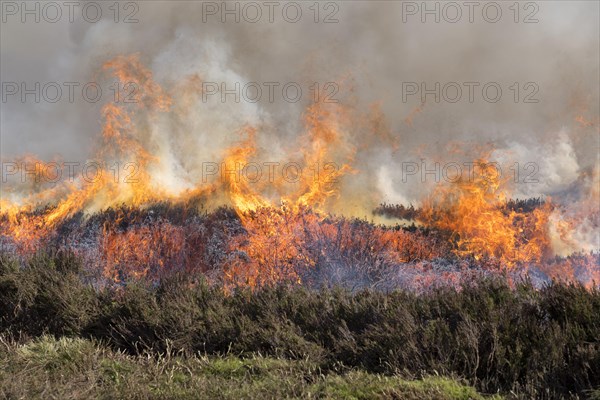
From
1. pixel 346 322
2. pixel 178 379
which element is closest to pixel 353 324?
pixel 346 322

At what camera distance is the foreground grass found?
539 cm

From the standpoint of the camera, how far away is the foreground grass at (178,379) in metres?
5.39

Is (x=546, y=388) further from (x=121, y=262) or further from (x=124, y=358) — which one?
(x=121, y=262)

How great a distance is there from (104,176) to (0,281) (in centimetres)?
1381

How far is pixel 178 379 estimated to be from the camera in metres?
6.31

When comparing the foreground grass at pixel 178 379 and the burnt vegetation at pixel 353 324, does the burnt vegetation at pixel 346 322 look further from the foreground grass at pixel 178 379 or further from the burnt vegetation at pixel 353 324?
the foreground grass at pixel 178 379

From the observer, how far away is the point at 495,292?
7.14 meters

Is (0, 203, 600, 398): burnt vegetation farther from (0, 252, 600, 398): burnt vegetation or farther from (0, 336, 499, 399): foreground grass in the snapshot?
(0, 336, 499, 399): foreground grass

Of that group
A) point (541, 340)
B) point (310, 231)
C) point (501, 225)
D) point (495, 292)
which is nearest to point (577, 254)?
point (501, 225)

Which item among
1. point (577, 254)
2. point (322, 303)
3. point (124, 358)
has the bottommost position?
point (577, 254)

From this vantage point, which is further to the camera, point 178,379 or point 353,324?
point 353,324

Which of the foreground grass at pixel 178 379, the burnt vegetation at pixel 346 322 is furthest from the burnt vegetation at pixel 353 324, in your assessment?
the foreground grass at pixel 178 379

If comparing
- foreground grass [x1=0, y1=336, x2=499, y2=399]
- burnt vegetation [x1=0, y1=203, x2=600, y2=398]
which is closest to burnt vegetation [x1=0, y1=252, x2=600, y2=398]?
burnt vegetation [x1=0, y1=203, x2=600, y2=398]

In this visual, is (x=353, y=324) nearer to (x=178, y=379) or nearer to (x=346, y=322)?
(x=346, y=322)
